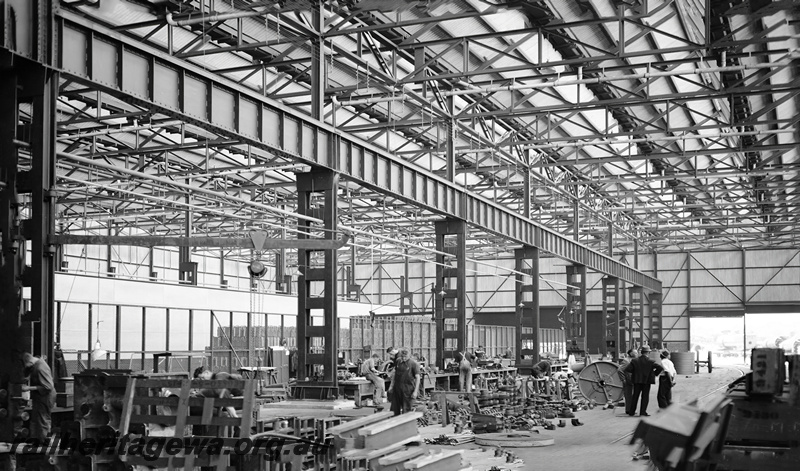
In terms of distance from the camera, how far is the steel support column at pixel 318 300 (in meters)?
23.0

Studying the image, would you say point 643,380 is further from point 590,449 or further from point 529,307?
point 529,307

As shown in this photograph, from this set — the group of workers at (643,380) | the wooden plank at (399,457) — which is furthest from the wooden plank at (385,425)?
the group of workers at (643,380)

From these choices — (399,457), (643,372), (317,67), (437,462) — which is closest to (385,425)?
(399,457)

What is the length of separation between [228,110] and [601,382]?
14.3 metres

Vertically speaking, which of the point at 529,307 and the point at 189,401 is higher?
the point at 529,307

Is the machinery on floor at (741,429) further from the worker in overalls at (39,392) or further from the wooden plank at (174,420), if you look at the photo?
the worker in overalls at (39,392)

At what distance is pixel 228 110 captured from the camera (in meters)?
20.2

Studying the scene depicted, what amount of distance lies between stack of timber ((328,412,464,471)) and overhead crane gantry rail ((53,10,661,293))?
28.9 ft

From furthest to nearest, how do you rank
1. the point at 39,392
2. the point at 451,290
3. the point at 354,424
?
the point at 451,290, the point at 39,392, the point at 354,424

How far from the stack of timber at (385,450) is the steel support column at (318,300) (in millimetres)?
11255

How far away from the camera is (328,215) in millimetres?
23281

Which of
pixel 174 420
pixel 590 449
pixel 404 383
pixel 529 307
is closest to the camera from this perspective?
pixel 174 420

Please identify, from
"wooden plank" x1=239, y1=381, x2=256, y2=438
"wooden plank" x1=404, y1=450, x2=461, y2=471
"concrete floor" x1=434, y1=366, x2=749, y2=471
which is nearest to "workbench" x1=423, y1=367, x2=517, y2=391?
"concrete floor" x1=434, y1=366, x2=749, y2=471

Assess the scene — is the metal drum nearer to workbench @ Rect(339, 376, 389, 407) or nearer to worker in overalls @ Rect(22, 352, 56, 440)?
workbench @ Rect(339, 376, 389, 407)
